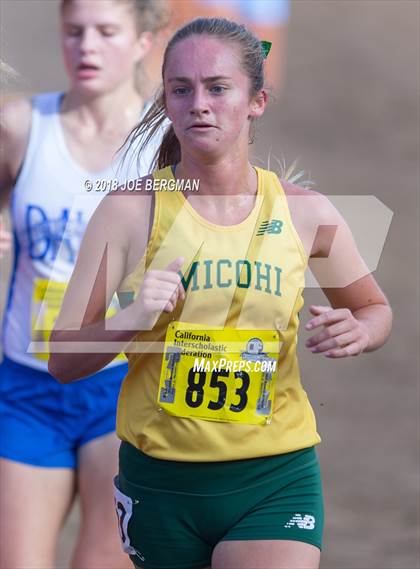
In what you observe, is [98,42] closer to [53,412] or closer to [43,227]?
[43,227]

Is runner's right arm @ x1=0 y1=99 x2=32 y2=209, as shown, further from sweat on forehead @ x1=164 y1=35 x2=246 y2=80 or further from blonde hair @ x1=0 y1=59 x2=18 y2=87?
sweat on forehead @ x1=164 y1=35 x2=246 y2=80

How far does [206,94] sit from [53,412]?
1.37 m

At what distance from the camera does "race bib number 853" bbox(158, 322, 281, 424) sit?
285cm

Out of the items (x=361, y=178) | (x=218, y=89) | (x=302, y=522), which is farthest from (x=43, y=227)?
(x=361, y=178)

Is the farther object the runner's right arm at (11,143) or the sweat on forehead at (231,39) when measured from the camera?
the runner's right arm at (11,143)

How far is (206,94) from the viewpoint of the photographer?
9.23 feet

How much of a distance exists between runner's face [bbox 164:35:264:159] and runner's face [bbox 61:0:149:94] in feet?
3.63

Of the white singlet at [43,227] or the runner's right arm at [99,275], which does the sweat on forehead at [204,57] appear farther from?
the white singlet at [43,227]

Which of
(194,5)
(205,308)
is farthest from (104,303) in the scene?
(194,5)

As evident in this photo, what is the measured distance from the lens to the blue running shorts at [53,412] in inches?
148

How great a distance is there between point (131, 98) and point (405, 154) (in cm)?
861

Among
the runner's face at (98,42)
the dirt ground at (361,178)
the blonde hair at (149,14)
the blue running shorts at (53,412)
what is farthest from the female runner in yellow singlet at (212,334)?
the blonde hair at (149,14)

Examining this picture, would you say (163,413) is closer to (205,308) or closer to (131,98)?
(205,308)

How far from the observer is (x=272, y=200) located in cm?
292
